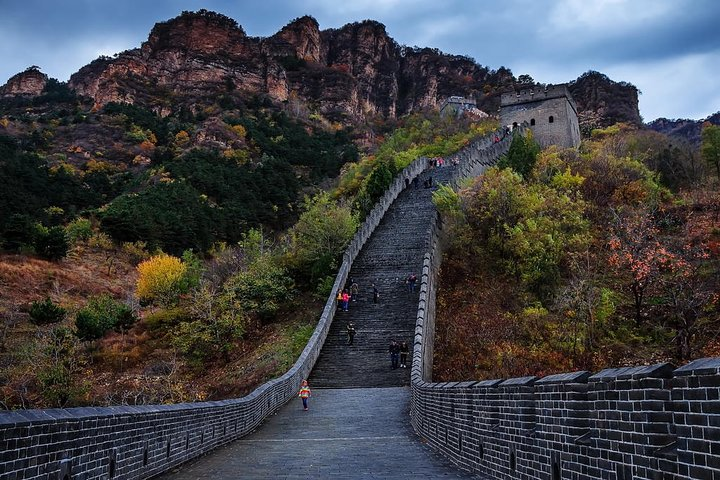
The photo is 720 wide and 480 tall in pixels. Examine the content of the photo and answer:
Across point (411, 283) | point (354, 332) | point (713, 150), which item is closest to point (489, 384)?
point (354, 332)

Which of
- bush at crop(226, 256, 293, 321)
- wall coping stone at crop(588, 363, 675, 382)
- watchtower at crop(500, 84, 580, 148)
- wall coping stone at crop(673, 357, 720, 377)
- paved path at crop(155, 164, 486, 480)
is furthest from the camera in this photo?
watchtower at crop(500, 84, 580, 148)

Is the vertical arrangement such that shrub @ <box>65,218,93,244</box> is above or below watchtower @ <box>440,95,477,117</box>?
below

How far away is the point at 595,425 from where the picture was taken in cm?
568

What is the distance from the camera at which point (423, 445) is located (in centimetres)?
1322

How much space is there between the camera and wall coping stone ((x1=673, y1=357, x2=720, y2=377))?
385 centimetres

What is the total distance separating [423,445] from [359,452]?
1.89 m

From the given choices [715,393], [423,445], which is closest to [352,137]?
[423,445]

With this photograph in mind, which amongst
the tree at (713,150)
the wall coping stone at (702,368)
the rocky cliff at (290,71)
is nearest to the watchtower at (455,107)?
the rocky cliff at (290,71)

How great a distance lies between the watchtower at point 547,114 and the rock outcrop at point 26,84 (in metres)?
117

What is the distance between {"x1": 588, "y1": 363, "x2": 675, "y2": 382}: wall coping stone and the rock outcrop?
15117 centimetres

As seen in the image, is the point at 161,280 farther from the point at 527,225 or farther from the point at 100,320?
the point at 527,225

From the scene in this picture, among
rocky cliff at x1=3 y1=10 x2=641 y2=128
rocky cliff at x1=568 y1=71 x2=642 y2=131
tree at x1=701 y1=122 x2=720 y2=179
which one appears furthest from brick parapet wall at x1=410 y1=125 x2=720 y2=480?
rocky cliff at x1=3 y1=10 x2=641 y2=128

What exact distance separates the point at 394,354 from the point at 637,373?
58.6 feet

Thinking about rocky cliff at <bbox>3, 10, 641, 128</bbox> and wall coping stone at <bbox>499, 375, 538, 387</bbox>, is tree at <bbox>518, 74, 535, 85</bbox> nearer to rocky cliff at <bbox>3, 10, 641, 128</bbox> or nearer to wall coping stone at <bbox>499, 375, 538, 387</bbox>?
rocky cliff at <bbox>3, 10, 641, 128</bbox>
